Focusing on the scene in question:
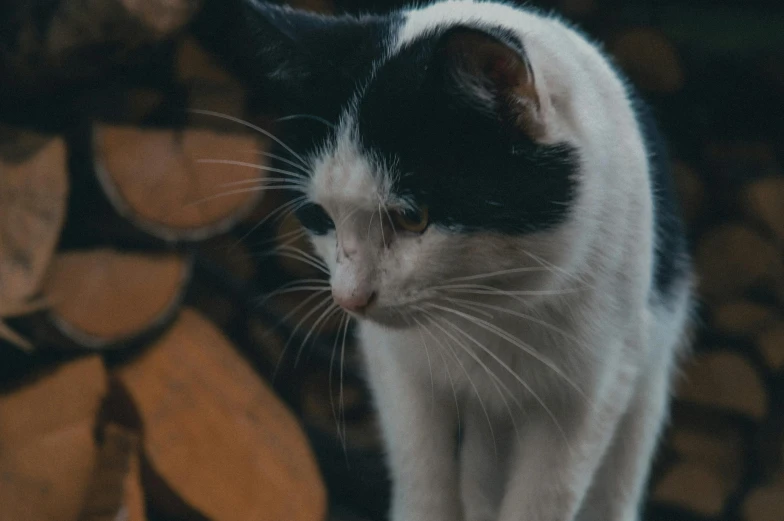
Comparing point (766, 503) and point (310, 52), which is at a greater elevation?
point (310, 52)

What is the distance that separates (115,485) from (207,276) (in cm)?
41

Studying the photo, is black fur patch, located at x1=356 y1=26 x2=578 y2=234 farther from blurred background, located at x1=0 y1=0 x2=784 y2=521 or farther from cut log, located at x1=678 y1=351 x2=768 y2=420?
cut log, located at x1=678 y1=351 x2=768 y2=420

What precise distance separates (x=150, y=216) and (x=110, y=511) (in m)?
0.35

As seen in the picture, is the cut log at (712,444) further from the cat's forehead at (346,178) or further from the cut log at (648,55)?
the cat's forehead at (346,178)

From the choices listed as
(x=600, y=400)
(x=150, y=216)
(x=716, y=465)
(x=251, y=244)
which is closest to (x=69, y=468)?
(x=150, y=216)

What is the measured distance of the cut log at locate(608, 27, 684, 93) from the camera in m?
1.50

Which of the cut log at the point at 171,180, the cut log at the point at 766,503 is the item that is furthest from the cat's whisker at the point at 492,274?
the cut log at the point at 766,503

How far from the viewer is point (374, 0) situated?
1493mm

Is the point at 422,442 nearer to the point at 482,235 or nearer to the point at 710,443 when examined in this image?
the point at 482,235

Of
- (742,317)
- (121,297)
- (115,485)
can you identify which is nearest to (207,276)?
(121,297)

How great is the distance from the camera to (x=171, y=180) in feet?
3.67

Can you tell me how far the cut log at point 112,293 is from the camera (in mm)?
1079

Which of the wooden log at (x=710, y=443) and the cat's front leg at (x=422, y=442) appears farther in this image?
the wooden log at (x=710, y=443)

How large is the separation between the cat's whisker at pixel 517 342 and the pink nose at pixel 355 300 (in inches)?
2.3
